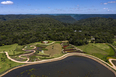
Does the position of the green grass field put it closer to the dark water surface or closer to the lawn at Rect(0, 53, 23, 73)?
the dark water surface

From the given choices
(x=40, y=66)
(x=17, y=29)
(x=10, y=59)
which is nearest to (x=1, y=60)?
(x=10, y=59)

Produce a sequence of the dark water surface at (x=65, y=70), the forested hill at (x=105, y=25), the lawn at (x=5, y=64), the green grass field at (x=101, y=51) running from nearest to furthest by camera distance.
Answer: the dark water surface at (x=65, y=70)
the lawn at (x=5, y=64)
the green grass field at (x=101, y=51)
the forested hill at (x=105, y=25)

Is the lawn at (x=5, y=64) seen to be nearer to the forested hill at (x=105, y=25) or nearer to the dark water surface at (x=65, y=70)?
the dark water surface at (x=65, y=70)

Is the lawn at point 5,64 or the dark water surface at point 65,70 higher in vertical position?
the lawn at point 5,64

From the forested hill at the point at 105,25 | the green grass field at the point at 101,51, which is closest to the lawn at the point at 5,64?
the green grass field at the point at 101,51

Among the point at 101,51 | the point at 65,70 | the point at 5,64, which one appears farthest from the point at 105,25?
the point at 5,64

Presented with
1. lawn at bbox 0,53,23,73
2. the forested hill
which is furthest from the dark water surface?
the forested hill

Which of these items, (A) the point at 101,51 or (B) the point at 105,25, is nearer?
(A) the point at 101,51

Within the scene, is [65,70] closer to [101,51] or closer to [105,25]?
[101,51]
